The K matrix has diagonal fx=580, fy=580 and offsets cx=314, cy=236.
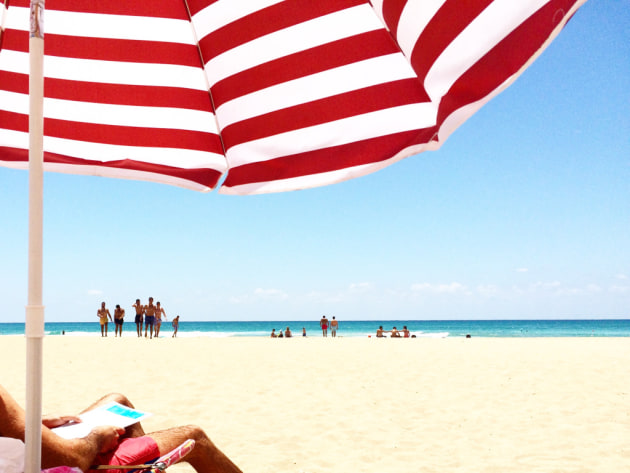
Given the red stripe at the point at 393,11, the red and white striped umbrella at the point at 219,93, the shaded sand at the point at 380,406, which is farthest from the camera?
the shaded sand at the point at 380,406

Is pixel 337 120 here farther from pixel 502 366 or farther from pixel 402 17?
pixel 502 366

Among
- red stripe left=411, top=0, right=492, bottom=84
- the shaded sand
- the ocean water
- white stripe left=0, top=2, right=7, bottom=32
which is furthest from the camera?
the ocean water

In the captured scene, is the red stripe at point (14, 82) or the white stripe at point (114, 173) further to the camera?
the white stripe at point (114, 173)

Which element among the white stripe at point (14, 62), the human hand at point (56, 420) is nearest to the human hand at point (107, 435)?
the human hand at point (56, 420)

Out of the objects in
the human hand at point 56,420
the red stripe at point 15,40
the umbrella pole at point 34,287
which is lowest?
the human hand at point 56,420

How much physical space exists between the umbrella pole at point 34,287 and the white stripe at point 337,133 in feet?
3.47

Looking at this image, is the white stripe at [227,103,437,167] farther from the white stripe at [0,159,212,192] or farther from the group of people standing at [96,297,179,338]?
the group of people standing at [96,297,179,338]

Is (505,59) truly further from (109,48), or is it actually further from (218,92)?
(109,48)

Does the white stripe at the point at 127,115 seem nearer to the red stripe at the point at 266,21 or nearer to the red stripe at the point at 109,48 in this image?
the red stripe at the point at 109,48

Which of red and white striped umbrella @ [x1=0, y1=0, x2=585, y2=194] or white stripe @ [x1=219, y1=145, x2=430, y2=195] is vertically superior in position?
red and white striped umbrella @ [x1=0, y1=0, x2=585, y2=194]

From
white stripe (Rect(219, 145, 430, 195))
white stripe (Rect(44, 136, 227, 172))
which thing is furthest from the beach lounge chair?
white stripe (Rect(44, 136, 227, 172))

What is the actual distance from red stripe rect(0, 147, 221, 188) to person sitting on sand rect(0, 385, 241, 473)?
3.22 feet

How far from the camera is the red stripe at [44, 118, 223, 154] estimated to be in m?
2.54

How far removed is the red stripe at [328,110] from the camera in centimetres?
210
